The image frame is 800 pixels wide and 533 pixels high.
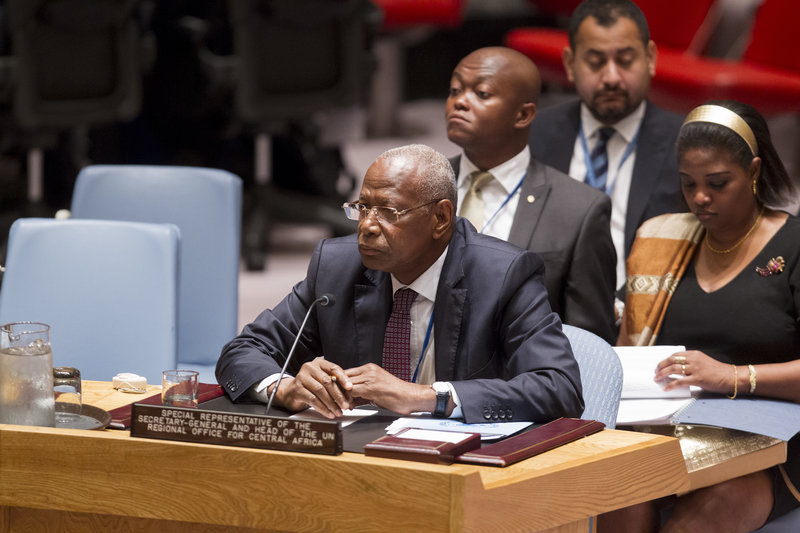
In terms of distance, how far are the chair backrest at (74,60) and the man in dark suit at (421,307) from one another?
2.88 metres

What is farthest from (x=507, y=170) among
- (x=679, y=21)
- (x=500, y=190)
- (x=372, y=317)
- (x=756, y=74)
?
(x=679, y=21)

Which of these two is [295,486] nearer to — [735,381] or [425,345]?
Result: [425,345]

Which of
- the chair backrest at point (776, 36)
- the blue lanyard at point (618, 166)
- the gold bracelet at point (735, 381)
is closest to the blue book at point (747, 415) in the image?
the gold bracelet at point (735, 381)

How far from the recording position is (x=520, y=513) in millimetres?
1980

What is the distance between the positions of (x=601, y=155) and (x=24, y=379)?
1.96 m

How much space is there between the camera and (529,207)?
3.20 metres

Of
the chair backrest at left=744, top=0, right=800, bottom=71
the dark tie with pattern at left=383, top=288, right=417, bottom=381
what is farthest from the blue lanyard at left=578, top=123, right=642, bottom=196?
the chair backrest at left=744, top=0, right=800, bottom=71

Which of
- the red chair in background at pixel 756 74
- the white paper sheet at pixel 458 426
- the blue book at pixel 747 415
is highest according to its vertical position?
the red chair in background at pixel 756 74

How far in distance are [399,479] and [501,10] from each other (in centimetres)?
718

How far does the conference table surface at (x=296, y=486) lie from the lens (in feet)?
6.32

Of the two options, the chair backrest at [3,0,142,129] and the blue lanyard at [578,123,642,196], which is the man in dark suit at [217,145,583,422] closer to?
the blue lanyard at [578,123,642,196]

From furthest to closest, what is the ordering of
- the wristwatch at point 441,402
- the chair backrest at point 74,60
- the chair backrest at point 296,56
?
1. the chair backrest at point 296,56
2. the chair backrest at point 74,60
3. the wristwatch at point 441,402

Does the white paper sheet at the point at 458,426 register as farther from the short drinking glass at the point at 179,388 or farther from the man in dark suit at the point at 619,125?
the man in dark suit at the point at 619,125

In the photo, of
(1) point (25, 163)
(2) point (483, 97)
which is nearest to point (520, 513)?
(2) point (483, 97)
